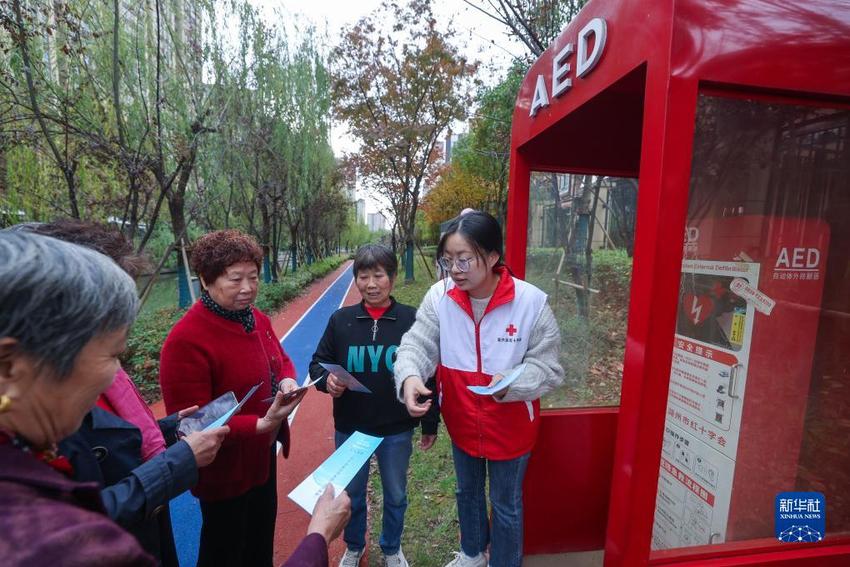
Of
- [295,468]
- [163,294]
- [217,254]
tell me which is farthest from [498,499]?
[163,294]

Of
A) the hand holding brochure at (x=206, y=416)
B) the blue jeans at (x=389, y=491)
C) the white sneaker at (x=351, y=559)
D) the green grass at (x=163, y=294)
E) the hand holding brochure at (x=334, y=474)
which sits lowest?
the green grass at (x=163, y=294)

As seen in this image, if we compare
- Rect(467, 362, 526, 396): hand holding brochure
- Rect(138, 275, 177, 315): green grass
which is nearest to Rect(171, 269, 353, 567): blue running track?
Rect(467, 362, 526, 396): hand holding brochure

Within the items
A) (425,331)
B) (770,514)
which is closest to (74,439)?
(425,331)

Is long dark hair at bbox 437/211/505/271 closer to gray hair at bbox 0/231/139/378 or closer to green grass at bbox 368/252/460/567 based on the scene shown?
gray hair at bbox 0/231/139/378

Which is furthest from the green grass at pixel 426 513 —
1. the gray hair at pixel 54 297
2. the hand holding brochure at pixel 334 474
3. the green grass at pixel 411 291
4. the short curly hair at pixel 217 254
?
the green grass at pixel 411 291

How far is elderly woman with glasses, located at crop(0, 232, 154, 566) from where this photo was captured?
0.59 metres

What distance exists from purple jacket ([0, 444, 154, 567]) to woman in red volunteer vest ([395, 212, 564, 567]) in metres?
1.15

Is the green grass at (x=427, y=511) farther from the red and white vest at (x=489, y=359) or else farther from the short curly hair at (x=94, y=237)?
the short curly hair at (x=94, y=237)

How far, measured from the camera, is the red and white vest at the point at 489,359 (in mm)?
1756

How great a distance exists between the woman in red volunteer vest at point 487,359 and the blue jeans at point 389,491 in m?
0.44

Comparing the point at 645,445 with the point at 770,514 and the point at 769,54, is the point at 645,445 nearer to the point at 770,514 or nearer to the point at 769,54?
the point at 770,514

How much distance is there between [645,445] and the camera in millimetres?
1208

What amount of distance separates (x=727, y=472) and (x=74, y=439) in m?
2.30

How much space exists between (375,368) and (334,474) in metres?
0.94
